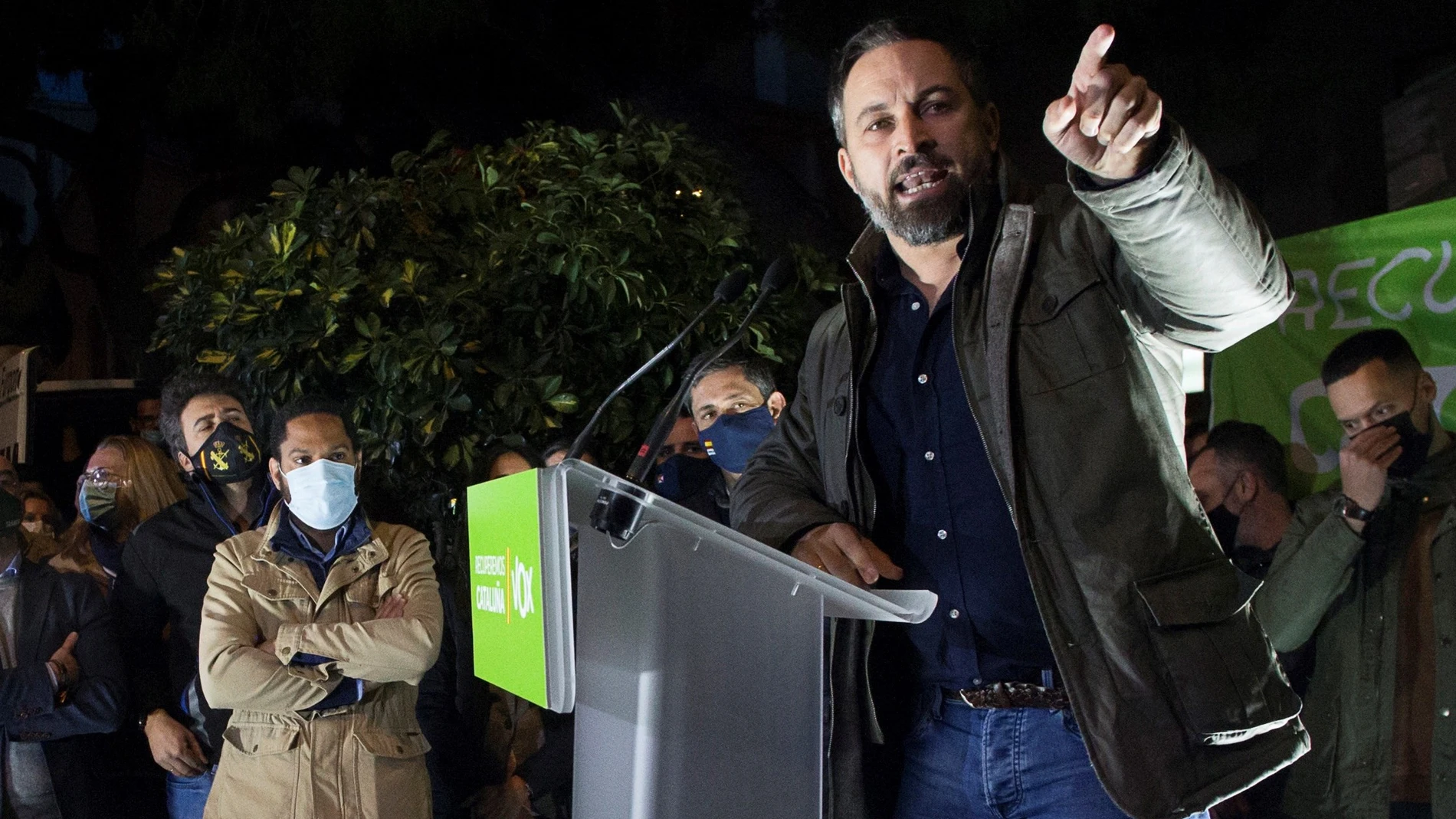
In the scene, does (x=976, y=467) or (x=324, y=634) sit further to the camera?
(x=324, y=634)

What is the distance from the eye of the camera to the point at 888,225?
1.97 m

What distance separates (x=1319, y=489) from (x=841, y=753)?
2.83m

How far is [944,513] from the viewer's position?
1836 mm

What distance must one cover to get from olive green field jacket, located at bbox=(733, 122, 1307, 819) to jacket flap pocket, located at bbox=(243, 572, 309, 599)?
1.96 meters

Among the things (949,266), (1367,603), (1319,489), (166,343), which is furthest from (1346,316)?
(166,343)

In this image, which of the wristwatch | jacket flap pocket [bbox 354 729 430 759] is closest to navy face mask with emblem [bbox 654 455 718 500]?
jacket flap pocket [bbox 354 729 430 759]

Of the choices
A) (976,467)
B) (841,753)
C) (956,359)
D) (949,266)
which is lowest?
(841,753)

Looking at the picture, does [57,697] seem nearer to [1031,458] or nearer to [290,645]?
[290,645]

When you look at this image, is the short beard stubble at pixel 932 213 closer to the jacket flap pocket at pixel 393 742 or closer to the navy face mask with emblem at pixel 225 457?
the jacket flap pocket at pixel 393 742

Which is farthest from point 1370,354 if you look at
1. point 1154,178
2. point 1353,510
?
point 1154,178

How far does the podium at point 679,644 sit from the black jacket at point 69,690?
2.92 m

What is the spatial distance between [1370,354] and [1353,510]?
1.62 feet

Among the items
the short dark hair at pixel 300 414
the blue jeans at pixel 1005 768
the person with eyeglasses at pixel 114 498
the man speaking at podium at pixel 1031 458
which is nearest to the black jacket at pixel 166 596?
the short dark hair at pixel 300 414

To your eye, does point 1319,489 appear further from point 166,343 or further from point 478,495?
point 166,343
